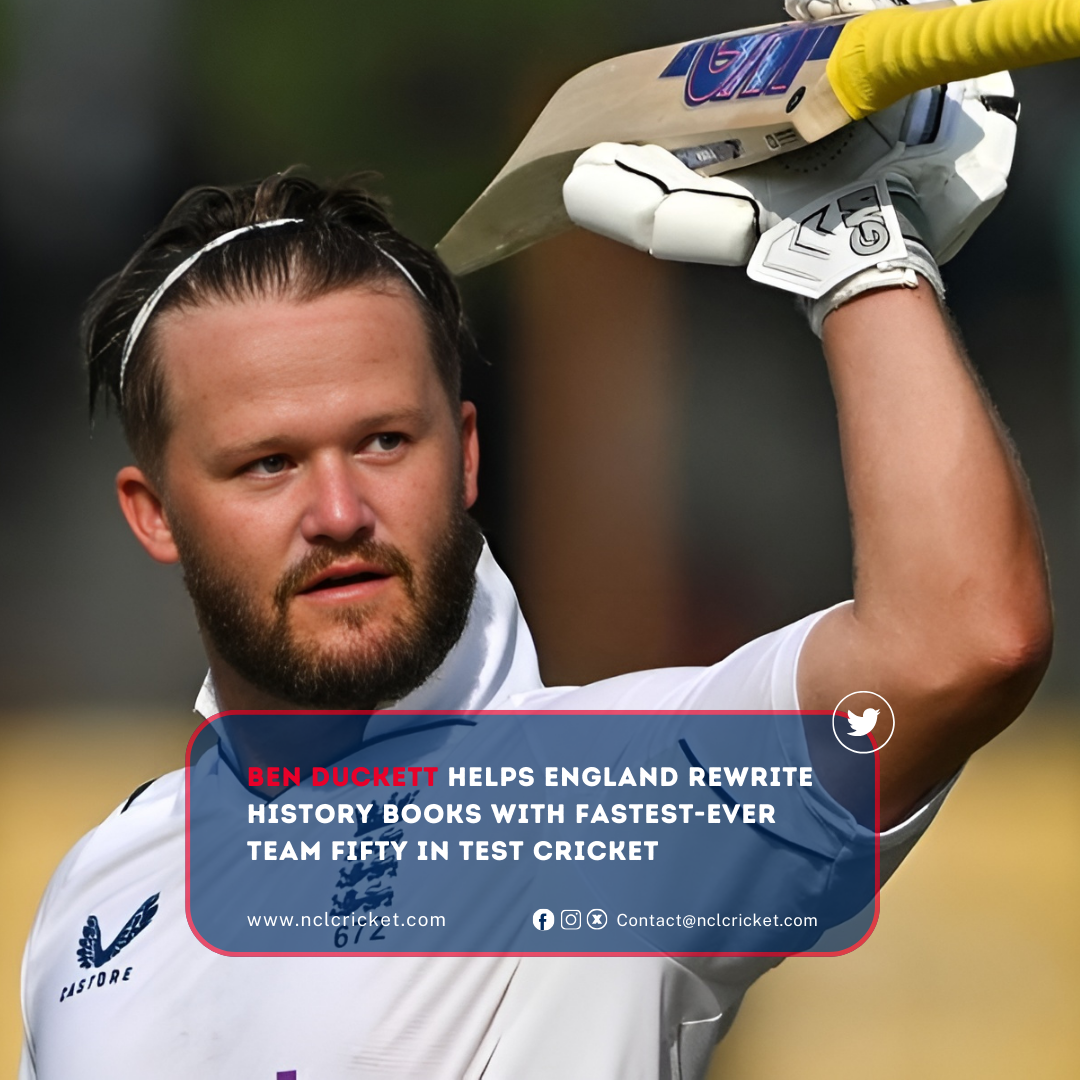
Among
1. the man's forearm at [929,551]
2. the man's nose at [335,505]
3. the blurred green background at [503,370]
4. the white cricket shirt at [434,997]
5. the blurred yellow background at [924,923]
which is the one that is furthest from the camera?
the blurred green background at [503,370]

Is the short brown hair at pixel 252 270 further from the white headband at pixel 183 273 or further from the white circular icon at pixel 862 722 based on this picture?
the white circular icon at pixel 862 722

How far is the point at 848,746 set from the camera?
4.22 feet

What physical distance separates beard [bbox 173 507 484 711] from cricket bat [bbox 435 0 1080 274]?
0.37 m

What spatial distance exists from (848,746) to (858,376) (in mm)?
314

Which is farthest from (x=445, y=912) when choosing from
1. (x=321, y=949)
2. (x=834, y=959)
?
(x=834, y=959)

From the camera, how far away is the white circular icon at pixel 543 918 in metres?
1.51

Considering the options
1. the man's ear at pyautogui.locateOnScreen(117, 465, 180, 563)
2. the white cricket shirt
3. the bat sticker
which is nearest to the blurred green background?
the man's ear at pyautogui.locateOnScreen(117, 465, 180, 563)

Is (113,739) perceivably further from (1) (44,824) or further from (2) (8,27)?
(2) (8,27)

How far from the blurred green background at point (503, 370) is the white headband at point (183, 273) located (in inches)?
124

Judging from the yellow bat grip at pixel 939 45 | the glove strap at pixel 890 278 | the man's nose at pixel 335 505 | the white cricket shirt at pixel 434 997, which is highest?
the yellow bat grip at pixel 939 45

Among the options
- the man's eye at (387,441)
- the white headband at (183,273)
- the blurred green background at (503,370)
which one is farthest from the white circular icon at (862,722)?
the blurred green background at (503,370)

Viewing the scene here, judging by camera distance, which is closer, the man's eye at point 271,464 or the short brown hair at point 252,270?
the man's eye at point 271,464

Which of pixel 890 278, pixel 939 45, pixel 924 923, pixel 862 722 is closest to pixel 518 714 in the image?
pixel 862 722

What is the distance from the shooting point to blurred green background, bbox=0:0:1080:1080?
5.12 m
